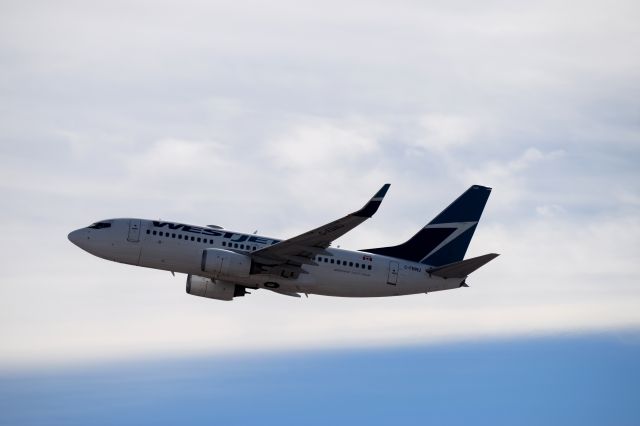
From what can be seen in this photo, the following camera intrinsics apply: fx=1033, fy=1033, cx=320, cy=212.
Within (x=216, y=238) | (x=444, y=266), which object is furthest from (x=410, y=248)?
(x=216, y=238)

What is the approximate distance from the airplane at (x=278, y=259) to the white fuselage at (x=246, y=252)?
53mm

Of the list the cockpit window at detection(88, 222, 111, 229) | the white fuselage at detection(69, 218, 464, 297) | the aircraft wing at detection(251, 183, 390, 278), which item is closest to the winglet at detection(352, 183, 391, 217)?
the aircraft wing at detection(251, 183, 390, 278)

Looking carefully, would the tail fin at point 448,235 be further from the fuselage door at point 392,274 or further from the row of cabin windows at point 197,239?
the row of cabin windows at point 197,239

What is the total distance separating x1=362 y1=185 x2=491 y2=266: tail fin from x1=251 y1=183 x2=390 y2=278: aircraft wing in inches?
205

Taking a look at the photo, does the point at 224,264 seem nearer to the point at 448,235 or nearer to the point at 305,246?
the point at 305,246

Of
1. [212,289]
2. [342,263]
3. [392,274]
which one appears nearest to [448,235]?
[392,274]

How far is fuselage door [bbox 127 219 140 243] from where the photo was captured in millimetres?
54594

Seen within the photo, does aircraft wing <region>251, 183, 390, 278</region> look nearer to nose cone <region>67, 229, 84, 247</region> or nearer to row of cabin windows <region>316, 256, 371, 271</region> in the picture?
row of cabin windows <region>316, 256, 371, 271</region>

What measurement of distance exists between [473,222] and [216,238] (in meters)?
16.9

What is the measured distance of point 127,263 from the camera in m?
55.2

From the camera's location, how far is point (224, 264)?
54250 millimetres

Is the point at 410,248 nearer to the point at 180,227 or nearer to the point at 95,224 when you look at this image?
the point at 180,227

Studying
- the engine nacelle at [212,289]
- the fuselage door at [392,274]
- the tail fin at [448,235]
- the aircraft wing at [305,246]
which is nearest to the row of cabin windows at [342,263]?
the aircraft wing at [305,246]

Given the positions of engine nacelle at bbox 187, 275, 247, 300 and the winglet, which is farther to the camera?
engine nacelle at bbox 187, 275, 247, 300
